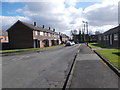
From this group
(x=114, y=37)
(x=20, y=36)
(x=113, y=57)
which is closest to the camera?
(x=113, y=57)

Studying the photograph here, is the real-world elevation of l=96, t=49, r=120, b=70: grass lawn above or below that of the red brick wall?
below

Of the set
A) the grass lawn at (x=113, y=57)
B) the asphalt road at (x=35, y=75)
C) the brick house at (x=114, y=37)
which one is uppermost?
the brick house at (x=114, y=37)

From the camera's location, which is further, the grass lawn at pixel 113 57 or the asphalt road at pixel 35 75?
the grass lawn at pixel 113 57

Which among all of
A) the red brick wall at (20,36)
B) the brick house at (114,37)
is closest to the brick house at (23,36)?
the red brick wall at (20,36)

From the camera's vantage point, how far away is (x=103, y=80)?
5.13m

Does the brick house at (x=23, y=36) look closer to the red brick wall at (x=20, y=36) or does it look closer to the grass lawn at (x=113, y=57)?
the red brick wall at (x=20, y=36)

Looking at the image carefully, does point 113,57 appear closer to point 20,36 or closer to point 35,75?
point 35,75

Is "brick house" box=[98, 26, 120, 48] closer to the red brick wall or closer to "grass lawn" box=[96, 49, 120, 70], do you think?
"grass lawn" box=[96, 49, 120, 70]

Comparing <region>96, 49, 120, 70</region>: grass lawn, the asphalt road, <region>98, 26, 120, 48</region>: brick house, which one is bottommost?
the asphalt road

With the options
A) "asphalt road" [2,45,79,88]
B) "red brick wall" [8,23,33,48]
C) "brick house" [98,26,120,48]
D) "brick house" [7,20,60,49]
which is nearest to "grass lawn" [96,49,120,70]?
"asphalt road" [2,45,79,88]

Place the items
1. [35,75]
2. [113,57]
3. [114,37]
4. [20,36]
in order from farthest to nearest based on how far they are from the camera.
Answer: [20,36] < [114,37] < [113,57] < [35,75]

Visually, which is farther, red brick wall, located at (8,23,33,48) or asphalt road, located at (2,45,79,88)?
red brick wall, located at (8,23,33,48)

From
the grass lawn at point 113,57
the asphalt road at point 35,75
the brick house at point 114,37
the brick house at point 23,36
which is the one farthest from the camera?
the brick house at point 23,36

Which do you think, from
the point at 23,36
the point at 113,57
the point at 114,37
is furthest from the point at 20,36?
the point at 113,57
